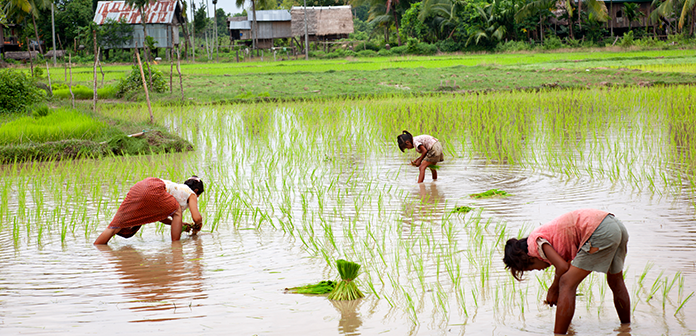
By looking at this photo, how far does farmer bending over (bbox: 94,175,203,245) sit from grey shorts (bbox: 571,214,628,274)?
244 cm

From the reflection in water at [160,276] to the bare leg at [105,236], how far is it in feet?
0.14

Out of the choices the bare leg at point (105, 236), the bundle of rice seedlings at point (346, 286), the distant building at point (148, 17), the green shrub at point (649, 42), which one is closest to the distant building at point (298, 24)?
the distant building at point (148, 17)

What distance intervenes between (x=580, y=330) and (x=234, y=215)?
102 inches

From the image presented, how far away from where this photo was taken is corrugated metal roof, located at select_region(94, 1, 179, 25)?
3197cm

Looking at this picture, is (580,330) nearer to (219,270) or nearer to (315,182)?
(219,270)

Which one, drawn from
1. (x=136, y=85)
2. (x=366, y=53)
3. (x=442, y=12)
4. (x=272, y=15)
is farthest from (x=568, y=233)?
(x=272, y=15)

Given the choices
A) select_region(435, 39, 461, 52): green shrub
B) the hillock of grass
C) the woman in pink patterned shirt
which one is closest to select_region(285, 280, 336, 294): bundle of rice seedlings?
the woman in pink patterned shirt

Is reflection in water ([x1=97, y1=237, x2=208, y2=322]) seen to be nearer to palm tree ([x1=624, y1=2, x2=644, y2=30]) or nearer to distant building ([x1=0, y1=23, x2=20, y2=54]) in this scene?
palm tree ([x1=624, y1=2, x2=644, y2=30])

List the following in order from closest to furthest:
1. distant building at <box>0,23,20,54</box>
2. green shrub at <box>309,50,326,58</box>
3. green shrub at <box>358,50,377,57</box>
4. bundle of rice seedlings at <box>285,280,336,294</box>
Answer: bundle of rice seedlings at <box>285,280,336,294</box> → distant building at <box>0,23,20,54</box> → green shrub at <box>358,50,377,57</box> → green shrub at <box>309,50,326,58</box>

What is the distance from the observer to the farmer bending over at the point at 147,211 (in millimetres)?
3928

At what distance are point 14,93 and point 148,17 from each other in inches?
890

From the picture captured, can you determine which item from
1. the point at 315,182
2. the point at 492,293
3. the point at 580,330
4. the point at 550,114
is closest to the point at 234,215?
the point at 315,182

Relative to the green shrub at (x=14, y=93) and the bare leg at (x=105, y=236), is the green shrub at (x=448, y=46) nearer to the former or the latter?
the green shrub at (x=14, y=93)

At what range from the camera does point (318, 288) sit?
115 inches
